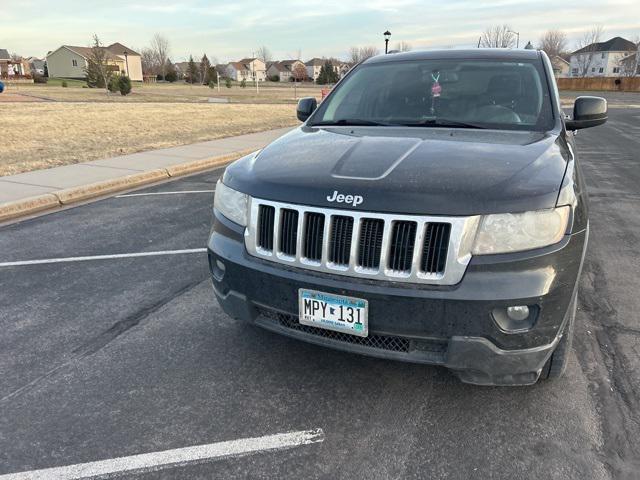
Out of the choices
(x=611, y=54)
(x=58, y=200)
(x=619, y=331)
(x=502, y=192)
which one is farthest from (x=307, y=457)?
(x=611, y=54)

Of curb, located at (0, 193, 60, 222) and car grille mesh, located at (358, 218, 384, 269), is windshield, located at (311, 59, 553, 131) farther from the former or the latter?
curb, located at (0, 193, 60, 222)

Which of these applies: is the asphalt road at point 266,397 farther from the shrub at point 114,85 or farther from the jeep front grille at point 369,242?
the shrub at point 114,85

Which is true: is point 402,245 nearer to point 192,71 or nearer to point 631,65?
point 192,71

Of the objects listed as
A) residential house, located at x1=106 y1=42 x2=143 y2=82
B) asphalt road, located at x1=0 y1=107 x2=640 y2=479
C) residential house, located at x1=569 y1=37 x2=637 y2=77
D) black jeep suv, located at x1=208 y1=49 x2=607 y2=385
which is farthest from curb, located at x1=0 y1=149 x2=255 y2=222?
residential house, located at x1=569 y1=37 x2=637 y2=77

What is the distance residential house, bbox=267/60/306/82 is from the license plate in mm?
143716

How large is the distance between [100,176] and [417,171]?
7554 mm

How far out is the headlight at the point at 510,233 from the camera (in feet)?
7.84

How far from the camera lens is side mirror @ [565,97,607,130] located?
407 cm

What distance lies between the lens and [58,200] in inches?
296

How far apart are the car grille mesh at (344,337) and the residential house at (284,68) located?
5651 inches

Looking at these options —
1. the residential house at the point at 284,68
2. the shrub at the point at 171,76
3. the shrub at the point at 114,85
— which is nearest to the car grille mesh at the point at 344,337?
the shrub at the point at 114,85

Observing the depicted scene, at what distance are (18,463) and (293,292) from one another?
1494 mm

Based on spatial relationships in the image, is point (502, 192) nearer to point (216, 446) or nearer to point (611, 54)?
point (216, 446)

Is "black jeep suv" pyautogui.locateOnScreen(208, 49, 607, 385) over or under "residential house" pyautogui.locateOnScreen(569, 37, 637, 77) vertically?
under
